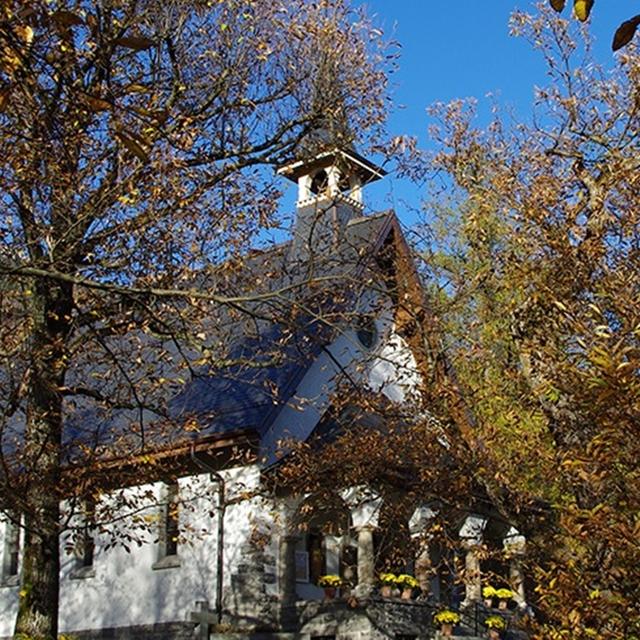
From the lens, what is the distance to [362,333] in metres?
20.3

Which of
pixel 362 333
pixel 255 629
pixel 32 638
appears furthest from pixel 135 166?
pixel 362 333

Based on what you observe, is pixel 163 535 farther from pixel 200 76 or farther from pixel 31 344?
pixel 200 76

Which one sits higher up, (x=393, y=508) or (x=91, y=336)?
(x=91, y=336)

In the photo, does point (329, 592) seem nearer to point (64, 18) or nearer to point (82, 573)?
point (82, 573)

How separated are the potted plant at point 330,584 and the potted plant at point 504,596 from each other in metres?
3.42

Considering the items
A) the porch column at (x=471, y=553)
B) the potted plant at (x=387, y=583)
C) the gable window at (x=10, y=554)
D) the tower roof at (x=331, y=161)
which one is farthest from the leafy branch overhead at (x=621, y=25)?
the gable window at (x=10, y=554)

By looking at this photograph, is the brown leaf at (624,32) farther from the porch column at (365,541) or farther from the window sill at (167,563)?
the window sill at (167,563)

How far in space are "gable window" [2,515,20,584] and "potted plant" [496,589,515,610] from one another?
9.49 m

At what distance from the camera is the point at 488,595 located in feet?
63.3

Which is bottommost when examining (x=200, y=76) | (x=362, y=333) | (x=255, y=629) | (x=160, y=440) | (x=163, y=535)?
(x=255, y=629)

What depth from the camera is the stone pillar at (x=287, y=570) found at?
53.5 feet

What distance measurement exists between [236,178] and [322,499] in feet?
15.4

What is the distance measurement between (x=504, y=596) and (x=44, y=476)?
1051cm

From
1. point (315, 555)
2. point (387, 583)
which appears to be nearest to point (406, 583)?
point (387, 583)
